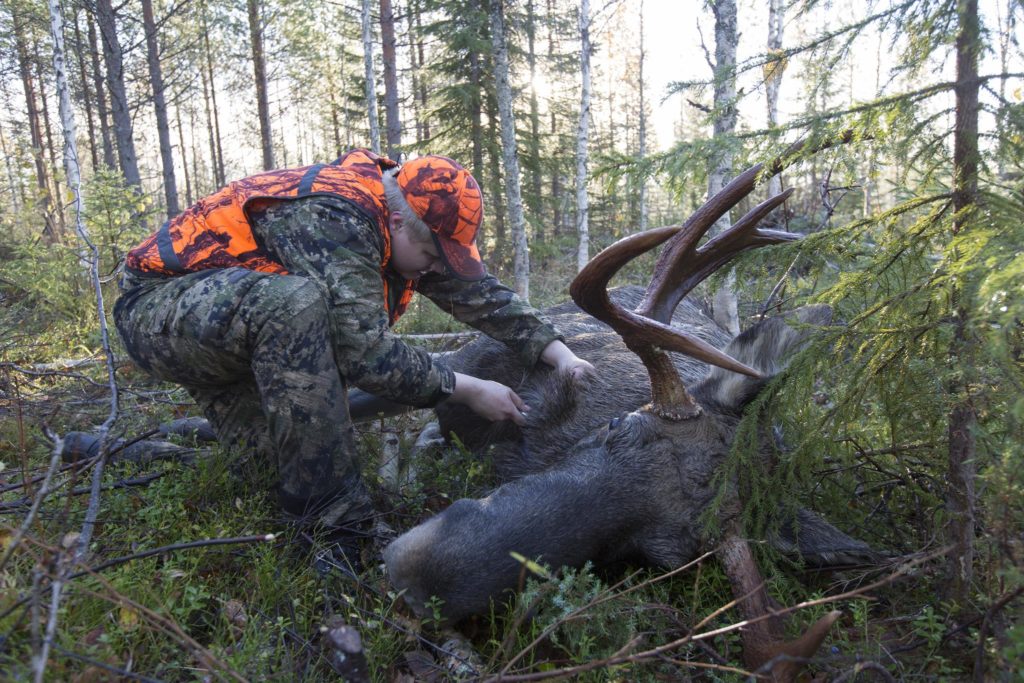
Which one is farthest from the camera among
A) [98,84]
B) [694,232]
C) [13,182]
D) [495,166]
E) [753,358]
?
[98,84]

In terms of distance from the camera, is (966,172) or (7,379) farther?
(7,379)

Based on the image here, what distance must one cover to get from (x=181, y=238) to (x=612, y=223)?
20.7m

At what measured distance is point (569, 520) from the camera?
3.17 meters

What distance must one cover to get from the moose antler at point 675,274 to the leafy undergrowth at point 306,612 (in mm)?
934

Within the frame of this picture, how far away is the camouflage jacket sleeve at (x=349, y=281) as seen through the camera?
3.44 metres

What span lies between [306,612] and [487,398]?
1.63 meters

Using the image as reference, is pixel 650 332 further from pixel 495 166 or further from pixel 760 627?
pixel 495 166

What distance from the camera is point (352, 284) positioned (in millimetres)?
3479

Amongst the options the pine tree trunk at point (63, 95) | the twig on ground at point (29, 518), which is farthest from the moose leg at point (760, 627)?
the pine tree trunk at point (63, 95)

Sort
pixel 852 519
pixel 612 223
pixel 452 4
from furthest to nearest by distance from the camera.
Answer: pixel 612 223
pixel 452 4
pixel 852 519

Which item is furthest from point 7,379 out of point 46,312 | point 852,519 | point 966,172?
point 966,172

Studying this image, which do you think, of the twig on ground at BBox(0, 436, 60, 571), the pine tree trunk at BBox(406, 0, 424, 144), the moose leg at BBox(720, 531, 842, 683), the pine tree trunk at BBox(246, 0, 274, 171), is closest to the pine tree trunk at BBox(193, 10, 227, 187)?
the pine tree trunk at BBox(246, 0, 274, 171)

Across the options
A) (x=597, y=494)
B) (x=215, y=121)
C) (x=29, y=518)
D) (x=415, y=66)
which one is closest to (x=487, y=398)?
(x=597, y=494)

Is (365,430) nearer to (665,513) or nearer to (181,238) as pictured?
(181,238)
